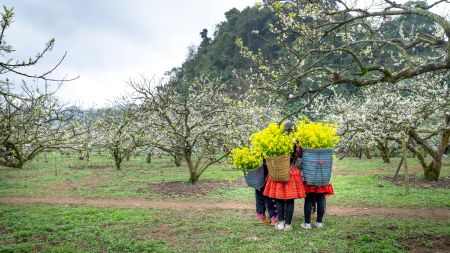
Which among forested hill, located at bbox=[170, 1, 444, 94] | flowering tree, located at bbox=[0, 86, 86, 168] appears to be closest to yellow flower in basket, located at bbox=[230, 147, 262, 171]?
flowering tree, located at bbox=[0, 86, 86, 168]

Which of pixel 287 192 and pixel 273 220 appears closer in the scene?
pixel 287 192

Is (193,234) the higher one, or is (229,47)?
(229,47)

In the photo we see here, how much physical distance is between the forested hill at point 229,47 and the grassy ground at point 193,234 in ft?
132

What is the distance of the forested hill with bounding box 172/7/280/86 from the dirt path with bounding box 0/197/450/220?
37.4 metres

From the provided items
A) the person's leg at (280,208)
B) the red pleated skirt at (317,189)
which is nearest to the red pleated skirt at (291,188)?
the red pleated skirt at (317,189)

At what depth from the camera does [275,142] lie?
25.8ft

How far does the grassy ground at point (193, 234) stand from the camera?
7102 mm

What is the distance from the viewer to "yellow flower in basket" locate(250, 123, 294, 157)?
7887 mm

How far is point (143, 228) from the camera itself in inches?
345

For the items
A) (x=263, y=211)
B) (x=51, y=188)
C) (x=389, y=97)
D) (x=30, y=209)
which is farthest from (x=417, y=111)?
(x=51, y=188)

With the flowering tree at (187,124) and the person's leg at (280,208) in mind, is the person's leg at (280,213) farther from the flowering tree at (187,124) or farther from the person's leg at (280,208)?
the flowering tree at (187,124)

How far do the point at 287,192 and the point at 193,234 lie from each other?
2.13m

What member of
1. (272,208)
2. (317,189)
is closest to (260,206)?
(272,208)

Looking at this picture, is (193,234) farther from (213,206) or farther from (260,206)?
(213,206)
